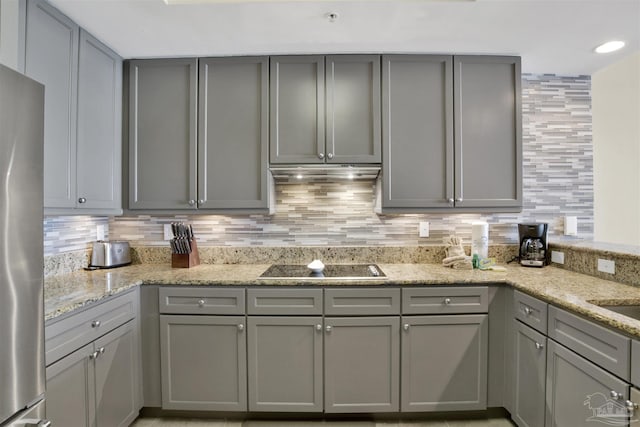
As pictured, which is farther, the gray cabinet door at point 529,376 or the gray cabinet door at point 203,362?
the gray cabinet door at point 203,362

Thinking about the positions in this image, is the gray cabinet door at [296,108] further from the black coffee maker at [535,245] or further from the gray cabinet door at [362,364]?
the black coffee maker at [535,245]

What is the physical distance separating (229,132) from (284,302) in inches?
47.1

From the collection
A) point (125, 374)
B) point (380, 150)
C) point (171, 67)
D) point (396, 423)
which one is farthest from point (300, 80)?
point (396, 423)

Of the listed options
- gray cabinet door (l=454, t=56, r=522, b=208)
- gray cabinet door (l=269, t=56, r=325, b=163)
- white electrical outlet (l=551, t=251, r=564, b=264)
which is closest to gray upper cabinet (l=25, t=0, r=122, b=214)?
gray cabinet door (l=269, t=56, r=325, b=163)

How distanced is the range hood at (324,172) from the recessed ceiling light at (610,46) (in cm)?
160

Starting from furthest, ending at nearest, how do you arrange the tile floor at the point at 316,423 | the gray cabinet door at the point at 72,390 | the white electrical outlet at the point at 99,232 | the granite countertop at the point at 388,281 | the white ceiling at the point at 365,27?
the white electrical outlet at the point at 99,232, the tile floor at the point at 316,423, the white ceiling at the point at 365,27, the granite countertop at the point at 388,281, the gray cabinet door at the point at 72,390

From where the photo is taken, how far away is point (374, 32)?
1.90 metres

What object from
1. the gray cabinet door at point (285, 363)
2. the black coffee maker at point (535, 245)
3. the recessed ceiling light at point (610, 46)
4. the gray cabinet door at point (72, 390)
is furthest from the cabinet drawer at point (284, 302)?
the recessed ceiling light at point (610, 46)

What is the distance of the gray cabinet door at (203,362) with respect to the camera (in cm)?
188

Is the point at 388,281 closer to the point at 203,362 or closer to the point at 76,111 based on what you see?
the point at 203,362

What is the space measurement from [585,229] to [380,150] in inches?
70.5

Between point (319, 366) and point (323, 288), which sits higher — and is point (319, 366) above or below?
below

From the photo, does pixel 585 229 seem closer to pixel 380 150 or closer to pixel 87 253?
pixel 380 150

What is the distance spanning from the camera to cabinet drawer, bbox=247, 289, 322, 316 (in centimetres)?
187
